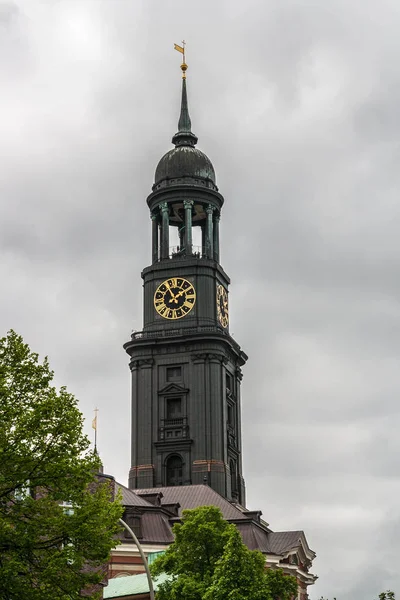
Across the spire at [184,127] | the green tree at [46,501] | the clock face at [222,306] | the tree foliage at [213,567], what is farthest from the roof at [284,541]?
the green tree at [46,501]

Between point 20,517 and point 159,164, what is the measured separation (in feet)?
255

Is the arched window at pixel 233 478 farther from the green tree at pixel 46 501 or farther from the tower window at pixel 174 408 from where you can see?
the green tree at pixel 46 501

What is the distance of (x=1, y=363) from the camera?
4203 cm

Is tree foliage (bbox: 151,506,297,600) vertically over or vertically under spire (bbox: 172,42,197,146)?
under

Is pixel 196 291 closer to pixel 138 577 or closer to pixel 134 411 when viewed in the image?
pixel 134 411

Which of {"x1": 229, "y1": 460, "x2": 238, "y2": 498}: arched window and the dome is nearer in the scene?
{"x1": 229, "y1": 460, "x2": 238, "y2": 498}: arched window

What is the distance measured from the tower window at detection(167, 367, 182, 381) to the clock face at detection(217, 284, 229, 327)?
6884 mm

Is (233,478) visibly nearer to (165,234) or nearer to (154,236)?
(165,234)

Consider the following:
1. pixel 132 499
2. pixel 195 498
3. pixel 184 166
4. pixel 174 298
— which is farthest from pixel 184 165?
pixel 132 499

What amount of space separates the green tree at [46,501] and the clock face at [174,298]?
213 feet

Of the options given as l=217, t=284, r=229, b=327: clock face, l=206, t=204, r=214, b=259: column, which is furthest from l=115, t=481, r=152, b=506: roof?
l=206, t=204, r=214, b=259: column

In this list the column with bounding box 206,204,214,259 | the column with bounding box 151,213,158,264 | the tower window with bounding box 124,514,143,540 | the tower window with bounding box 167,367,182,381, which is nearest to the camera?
the tower window with bounding box 124,514,143,540

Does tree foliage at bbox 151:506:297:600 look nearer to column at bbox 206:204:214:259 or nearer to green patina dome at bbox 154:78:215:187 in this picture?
column at bbox 206:204:214:259

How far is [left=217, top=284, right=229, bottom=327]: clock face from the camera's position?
109 m
